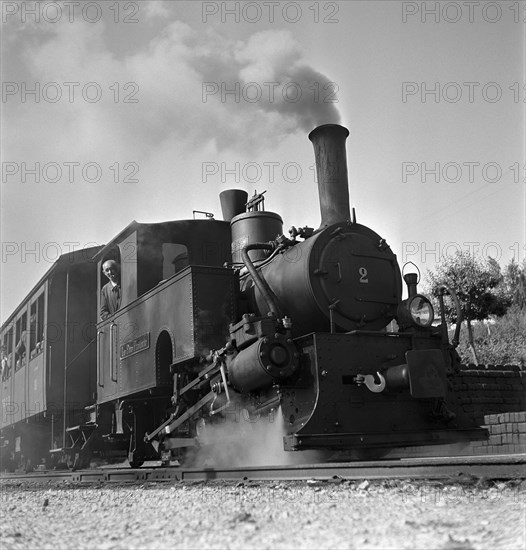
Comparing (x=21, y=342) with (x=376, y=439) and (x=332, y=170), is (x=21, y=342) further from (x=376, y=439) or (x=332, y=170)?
(x=376, y=439)

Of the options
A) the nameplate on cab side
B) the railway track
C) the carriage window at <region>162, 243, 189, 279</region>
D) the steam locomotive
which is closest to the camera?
the railway track

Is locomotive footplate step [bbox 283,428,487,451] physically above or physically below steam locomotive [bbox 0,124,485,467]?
below

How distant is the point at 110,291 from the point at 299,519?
19.3 feet

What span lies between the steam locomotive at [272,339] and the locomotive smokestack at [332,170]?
0.01 m

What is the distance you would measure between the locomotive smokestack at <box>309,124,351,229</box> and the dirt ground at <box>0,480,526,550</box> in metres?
3.08

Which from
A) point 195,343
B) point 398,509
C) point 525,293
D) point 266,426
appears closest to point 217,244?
point 195,343

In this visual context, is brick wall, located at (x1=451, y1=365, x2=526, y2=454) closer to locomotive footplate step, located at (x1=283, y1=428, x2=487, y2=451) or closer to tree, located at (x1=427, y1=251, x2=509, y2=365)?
locomotive footplate step, located at (x1=283, y1=428, x2=487, y2=451)

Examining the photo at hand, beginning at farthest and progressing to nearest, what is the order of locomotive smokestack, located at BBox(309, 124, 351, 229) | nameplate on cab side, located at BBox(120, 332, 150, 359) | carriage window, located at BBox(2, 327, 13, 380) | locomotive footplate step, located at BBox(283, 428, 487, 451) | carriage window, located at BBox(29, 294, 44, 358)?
carriage window, located at BBox(2, 327, 13, 380)
carriage window, located at BBox(29, 294, 44, 358)
nameplate on cab side, located at BBox(120, 332, 150, 359)
locomotive smokestack, located at BBox(309, 124, 351, 229)
locomotive footplate step, located at BBox(283, 428, 487, 451)

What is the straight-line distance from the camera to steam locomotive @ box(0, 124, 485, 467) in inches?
228

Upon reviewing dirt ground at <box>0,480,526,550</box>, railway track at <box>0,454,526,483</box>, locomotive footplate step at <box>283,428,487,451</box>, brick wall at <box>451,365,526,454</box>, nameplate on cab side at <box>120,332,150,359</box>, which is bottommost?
dirt ground at <box>0,480,526,550</box>

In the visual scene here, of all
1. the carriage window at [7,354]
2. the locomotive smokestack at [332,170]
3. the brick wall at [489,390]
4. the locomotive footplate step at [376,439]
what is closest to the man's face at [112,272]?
the locomotive smokestack at [332,170]

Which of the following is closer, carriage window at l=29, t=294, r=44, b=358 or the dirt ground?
the dirt ground

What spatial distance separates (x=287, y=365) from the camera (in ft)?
18.9

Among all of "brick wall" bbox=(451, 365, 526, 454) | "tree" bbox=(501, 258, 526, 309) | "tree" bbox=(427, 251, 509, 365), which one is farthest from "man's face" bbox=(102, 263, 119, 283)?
"tree" bbox=(501, 258, 526, 309)
